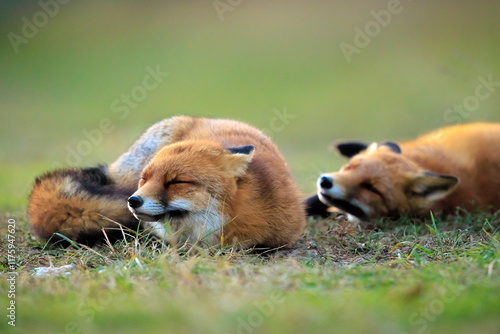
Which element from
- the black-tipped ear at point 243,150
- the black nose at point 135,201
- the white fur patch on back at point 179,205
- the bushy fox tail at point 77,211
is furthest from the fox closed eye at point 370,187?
the black nose at point 135,201

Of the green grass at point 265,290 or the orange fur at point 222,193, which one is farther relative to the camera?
the orange fur at point 222,193

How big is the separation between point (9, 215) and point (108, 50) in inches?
942

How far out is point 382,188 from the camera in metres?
7.12

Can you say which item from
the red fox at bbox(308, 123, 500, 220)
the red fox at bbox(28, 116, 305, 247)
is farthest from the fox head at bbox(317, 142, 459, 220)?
the red fox at bbox(28, 116, 305, 247)

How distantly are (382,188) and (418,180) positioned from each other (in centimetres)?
47

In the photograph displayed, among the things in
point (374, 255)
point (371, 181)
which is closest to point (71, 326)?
point (374, 255)

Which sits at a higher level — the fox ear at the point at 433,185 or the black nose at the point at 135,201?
the black nose at the point at 135,201

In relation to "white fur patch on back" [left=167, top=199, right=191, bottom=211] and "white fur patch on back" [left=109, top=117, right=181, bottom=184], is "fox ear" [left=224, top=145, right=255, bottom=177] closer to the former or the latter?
"white fur patch on back" [left=167, top=199, right=191, bottom=211]

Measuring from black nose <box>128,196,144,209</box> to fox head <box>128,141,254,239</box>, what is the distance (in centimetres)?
4

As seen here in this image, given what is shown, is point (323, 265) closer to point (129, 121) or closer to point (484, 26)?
point (129, 121)

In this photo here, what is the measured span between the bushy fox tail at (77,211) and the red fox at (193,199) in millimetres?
10

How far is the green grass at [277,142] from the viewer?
3.41m

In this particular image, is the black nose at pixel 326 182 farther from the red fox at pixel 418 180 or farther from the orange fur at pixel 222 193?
the orange fur at pixel 222 193

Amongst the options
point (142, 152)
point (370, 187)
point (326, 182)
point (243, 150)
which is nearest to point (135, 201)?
point (243, 150)
